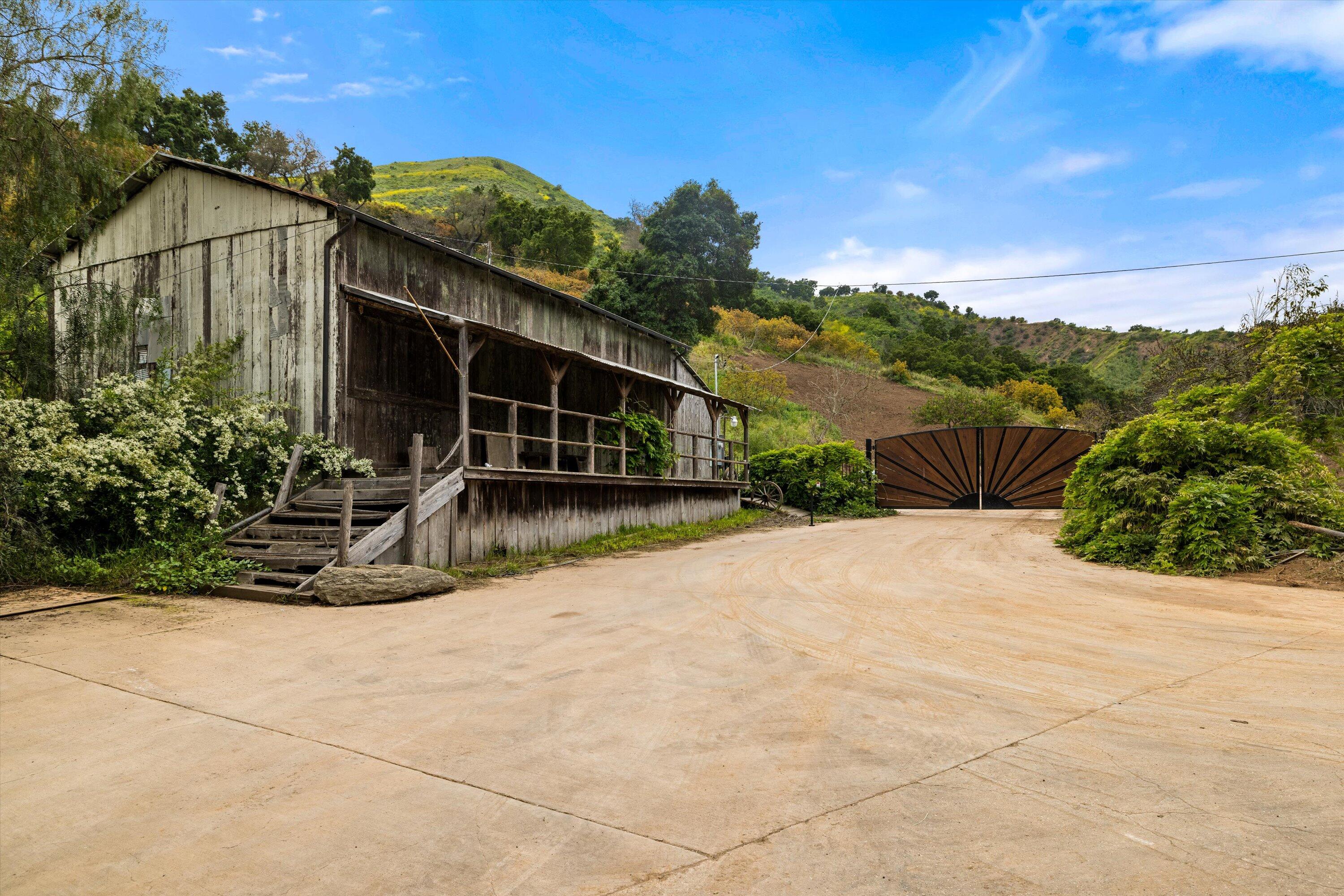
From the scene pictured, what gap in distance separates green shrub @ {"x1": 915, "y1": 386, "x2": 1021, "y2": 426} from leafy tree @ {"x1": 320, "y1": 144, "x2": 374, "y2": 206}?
34.3 metres

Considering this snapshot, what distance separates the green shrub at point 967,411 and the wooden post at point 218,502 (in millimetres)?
34763

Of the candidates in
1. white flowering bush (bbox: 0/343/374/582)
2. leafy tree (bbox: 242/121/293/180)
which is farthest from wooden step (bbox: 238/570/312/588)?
leafy tree (bbox: 242/121/293/180)

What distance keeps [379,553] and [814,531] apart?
11.0 meters

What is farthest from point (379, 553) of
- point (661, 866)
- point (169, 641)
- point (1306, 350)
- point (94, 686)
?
point (1306, 350)

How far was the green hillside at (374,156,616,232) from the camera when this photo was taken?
224 feet

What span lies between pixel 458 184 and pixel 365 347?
75.4 m

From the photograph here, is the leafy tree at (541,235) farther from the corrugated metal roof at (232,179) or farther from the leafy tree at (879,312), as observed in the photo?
the corrugated metal roof at (232,179)

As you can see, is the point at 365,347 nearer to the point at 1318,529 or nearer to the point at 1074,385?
the point at 1318,529

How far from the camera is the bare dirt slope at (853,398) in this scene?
131 ft

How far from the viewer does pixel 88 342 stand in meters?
10.6

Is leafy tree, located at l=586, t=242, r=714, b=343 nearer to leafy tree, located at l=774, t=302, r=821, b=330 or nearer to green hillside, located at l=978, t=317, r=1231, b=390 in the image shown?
leafy tree, located at l=774, t=302, r=821, b=330

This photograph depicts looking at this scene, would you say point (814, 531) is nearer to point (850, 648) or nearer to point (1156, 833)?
point (850, 648)

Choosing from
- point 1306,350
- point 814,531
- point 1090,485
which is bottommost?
point 814,531

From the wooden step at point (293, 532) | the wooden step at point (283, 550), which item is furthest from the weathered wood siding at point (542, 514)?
the wooden step at point (283, 550)
